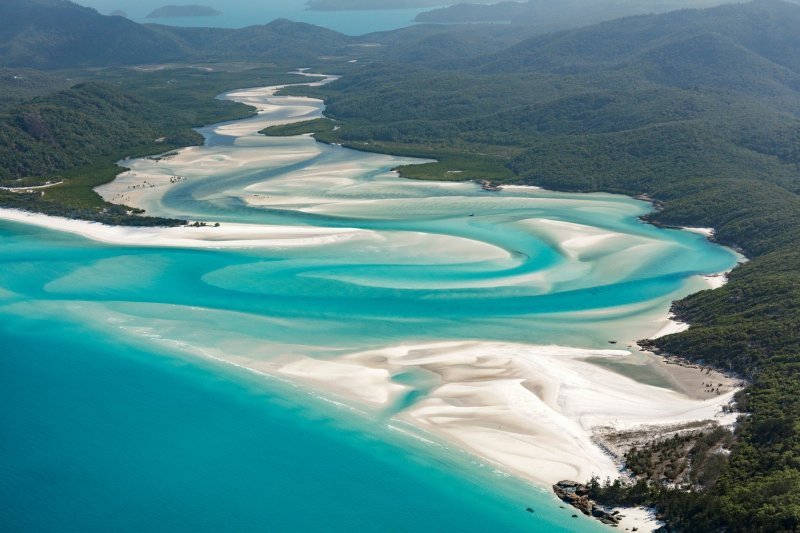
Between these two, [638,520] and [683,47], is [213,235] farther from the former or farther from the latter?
[683,47]

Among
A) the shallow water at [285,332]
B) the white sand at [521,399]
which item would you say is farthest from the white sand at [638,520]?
the white sand at [521,399]

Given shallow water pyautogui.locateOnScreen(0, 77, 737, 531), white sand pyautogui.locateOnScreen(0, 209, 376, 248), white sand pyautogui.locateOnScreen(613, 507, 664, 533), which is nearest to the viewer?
white sand pyautogui.locateOnScreen(613, 507, 664, 533)

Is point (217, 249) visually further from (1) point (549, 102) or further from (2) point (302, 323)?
(1) point (549, 102)

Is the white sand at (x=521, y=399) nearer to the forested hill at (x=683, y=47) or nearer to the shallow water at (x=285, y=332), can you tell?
the shallow water at (x=285, y=332)

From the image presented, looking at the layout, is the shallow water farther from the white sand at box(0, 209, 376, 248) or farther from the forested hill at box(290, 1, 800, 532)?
the forested hill at box(290, 1, 800, 532)

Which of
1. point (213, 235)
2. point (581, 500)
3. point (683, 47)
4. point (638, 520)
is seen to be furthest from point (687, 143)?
point (638, 520)

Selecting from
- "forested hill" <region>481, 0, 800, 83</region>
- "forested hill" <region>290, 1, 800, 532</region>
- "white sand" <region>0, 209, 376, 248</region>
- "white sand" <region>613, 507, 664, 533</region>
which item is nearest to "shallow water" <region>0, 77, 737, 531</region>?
"white sand" <region>0, 209, 376, 248</region>
